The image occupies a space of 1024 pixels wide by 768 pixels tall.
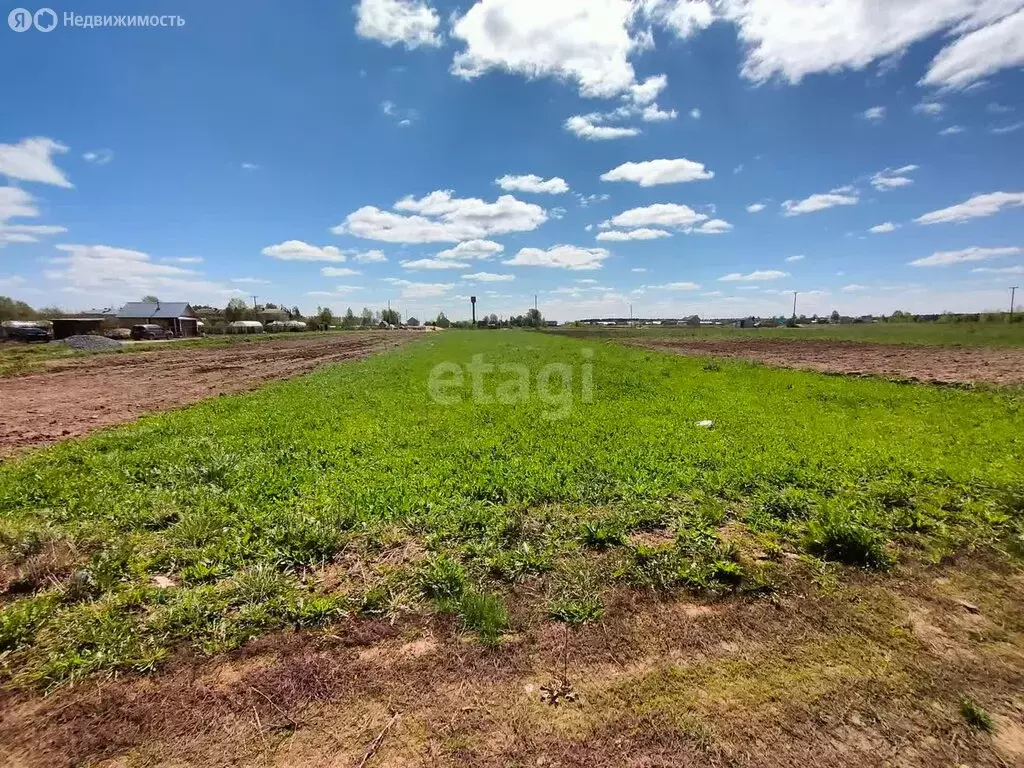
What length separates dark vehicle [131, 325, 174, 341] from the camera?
6069 centimetres

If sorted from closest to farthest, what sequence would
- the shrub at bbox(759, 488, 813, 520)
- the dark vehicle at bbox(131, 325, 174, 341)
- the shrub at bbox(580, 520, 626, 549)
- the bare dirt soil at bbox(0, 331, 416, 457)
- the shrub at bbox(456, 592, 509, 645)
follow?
the shrub at bbox(456, 592, 509, 645), the shrub at bbox(580, 520, 626, 549), the shrub at bbox(759, 488, 813, 520), the bare dirt soil at bbox(0, 331, 416, 457), the dark vehicle at bbox(131, 325, 174, 341)

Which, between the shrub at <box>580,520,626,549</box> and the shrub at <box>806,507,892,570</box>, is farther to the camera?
the shrub at <box>580,520,626,549</box>

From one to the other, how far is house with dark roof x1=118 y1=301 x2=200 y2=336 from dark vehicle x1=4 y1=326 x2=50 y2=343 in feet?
79.0

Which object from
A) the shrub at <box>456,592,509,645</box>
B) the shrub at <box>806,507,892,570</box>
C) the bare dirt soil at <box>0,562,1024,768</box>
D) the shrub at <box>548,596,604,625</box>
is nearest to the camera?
the bare dirt soil at <box>0,562,1024,768</box>

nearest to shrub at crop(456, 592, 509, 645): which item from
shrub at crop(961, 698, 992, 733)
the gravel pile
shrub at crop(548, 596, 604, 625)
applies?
shrub at crop(548, 596, 604, 625)

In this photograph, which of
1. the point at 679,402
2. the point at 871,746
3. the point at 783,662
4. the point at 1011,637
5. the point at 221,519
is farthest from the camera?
the point at 679,402

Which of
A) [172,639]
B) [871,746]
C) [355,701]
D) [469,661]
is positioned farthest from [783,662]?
[172,639]

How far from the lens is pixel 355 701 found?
8.85 feet

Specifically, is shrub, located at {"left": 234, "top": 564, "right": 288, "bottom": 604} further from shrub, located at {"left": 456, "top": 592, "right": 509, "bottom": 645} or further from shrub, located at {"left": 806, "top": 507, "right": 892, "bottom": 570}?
shrub, located at {"left": 806, "top": 507, "right": 892, "bottom": 570}

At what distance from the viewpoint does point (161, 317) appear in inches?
3091

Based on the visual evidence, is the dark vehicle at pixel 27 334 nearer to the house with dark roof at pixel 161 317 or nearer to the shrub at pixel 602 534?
the house with dark roof at pixel 161 317

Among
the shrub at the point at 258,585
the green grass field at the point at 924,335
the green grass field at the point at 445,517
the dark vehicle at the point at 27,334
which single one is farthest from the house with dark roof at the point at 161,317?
the shrub at the point at 258,585

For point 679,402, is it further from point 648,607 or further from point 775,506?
point 648,607

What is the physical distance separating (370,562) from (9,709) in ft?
7.56
